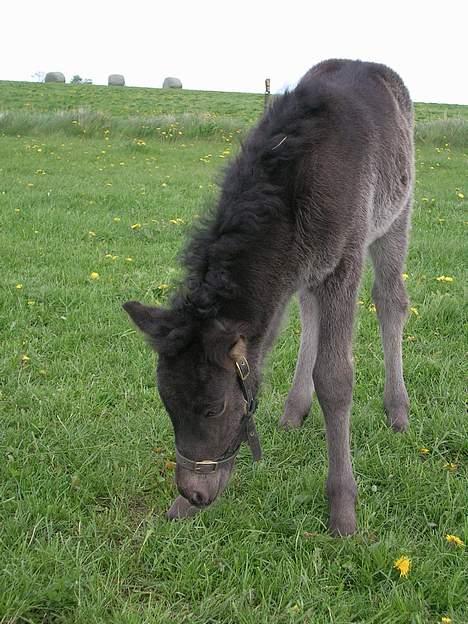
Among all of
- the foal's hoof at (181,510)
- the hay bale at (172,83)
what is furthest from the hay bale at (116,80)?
the foal's hoof at (181,510)

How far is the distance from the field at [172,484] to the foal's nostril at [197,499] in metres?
0.22

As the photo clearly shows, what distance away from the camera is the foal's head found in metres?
2.51

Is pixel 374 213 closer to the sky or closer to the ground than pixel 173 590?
closer to the sky

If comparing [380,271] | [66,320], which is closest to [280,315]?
[380,271]

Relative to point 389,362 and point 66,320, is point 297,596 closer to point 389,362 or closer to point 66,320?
point 389,362

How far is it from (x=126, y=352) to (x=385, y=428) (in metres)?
1.90

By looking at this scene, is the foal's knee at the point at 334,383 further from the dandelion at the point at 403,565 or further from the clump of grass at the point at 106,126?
the clump of grass at the point at 106,126

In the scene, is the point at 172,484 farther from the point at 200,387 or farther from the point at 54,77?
the point at 54,77

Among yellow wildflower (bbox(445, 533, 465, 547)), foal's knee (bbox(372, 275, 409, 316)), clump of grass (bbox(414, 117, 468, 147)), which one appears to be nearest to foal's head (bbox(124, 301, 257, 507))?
yellow wildflower (bbox(445, 533, 465, 547))

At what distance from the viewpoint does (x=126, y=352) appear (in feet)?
15.1

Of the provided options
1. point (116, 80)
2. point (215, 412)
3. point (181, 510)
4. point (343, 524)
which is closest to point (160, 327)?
point (215, 412)

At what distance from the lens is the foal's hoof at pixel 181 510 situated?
300cm

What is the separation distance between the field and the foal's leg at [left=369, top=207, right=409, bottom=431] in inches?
6.3

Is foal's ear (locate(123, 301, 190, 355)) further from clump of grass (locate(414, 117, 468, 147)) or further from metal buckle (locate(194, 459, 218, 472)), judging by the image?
clump of grass (locate(414, 117, 468, 147))
